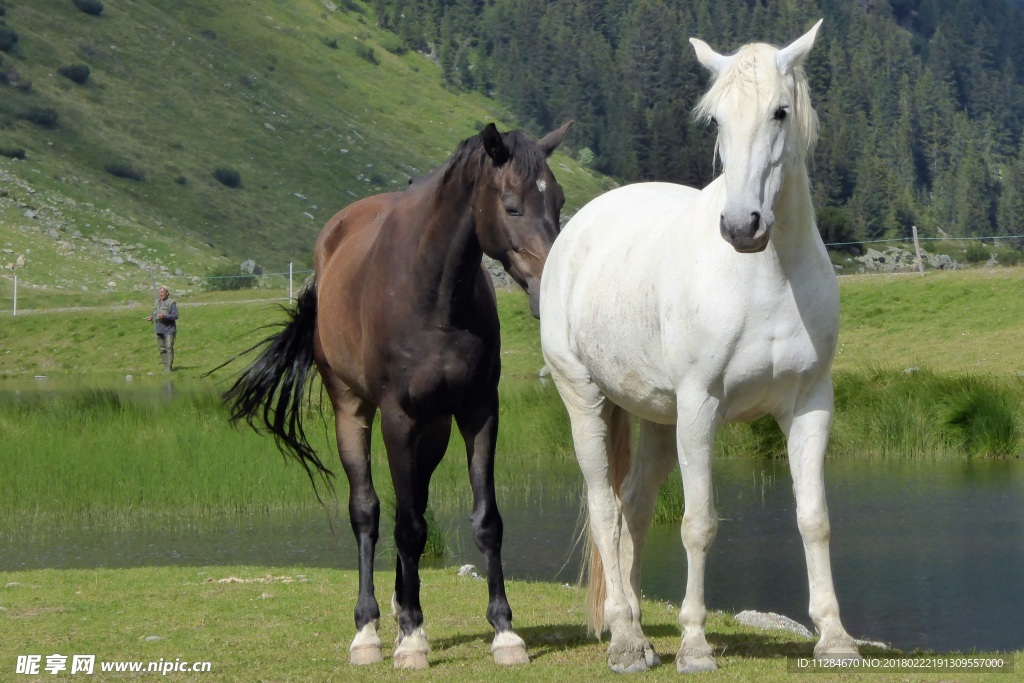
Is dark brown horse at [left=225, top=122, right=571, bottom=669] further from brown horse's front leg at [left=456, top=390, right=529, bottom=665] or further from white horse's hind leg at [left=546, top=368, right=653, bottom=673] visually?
white horse's hind leg at [left=546, top=368, right=653, bottom=673]

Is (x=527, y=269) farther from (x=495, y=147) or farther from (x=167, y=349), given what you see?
(x=167, y=349)

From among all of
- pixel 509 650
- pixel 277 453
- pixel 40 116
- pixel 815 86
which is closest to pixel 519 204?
pixel 509 650

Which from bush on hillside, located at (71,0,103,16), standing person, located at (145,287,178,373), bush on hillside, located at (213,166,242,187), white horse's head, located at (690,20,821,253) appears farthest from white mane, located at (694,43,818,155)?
bush on hillside, located at (71,0,103,16)

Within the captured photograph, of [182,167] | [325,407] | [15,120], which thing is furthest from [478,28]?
[325,407]

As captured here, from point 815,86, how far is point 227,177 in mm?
48881

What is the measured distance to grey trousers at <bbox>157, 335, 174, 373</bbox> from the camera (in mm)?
32903

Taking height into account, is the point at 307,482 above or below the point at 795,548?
below

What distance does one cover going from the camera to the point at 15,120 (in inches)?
3014

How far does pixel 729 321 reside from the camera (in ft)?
16.9

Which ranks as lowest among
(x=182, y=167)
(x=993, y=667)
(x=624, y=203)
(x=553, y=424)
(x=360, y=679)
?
(x=182, y=167)

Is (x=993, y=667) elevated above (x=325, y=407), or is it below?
above

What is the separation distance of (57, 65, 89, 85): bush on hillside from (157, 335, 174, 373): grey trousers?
61.4m

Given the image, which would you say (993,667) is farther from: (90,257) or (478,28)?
(478,28)

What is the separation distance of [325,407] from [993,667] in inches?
584
